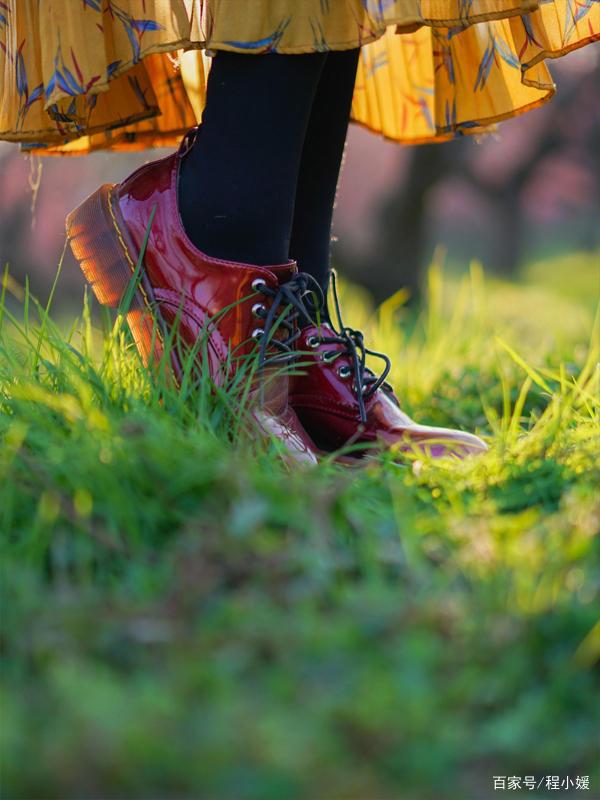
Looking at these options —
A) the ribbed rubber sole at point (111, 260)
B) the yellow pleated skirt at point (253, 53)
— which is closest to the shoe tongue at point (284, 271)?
the ribbed rubber sole at point (111, 260)

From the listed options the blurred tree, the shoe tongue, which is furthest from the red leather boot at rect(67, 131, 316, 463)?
the blurred tree

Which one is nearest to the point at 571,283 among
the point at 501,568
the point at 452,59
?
the point at 452,59

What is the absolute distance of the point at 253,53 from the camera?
3.48 feet

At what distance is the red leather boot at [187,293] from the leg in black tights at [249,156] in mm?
29

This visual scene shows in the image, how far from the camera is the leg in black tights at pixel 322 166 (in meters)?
1.30

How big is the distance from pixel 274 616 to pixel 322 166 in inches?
33.9

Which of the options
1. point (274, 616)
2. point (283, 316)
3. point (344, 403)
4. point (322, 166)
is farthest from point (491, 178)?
point (274, 616)

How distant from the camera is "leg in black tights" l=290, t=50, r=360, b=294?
1304 millimetres

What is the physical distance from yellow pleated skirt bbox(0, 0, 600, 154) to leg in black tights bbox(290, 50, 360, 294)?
0.10 m

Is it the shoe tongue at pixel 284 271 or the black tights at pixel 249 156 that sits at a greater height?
the black tights at pixel 249 156

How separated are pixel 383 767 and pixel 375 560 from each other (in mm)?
218

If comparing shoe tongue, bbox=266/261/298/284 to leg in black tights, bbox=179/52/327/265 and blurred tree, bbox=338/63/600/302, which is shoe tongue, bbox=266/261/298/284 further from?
blurred tree, bbox=338/63/600/302

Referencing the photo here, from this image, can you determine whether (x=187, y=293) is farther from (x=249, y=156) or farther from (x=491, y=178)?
(x=491, y=178)

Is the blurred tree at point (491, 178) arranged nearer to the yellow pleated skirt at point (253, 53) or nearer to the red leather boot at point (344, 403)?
the yellow pleated skirt at point (253, 53)
